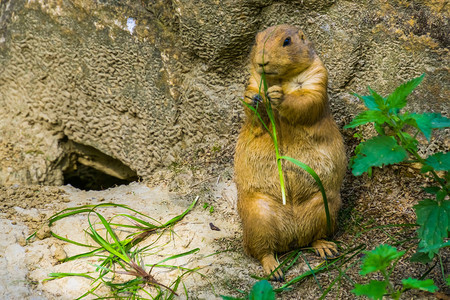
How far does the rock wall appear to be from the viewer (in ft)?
13.3

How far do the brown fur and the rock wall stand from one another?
0.65 metres

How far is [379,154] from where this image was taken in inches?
115

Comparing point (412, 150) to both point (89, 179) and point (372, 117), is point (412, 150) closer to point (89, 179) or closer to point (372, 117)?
point (372, 117)

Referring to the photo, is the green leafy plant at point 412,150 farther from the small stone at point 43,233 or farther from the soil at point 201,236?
the small stone at point 43,233

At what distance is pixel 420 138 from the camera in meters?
3.96

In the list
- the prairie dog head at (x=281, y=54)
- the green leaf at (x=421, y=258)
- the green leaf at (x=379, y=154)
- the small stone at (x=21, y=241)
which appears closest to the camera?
the green leaf at (x=379, y=154)

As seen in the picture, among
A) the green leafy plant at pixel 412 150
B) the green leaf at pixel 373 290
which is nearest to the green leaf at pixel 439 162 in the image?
the green leafy plant at pixel 412 150

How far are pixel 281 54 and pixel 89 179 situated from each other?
3.22 meters

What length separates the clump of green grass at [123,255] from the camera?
11.7 ft

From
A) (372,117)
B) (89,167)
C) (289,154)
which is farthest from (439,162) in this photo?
(89,167)

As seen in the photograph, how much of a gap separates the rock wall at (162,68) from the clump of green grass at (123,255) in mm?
746

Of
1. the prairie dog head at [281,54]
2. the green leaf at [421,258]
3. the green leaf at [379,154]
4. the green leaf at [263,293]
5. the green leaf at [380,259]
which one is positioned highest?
the prairie dog head at [281,54]

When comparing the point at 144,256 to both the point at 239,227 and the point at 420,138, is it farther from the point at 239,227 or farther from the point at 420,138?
the point at 420,138

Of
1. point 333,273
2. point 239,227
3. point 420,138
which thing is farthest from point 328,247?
point 420,138
